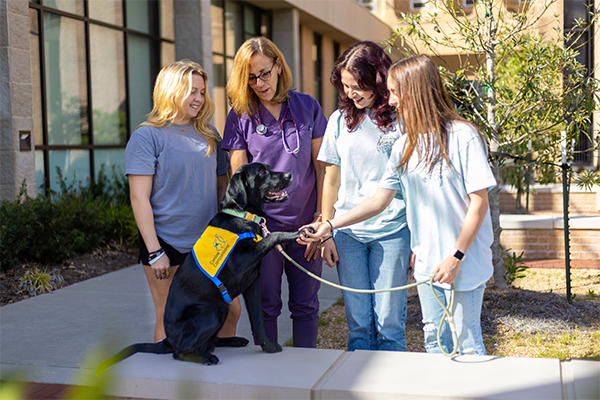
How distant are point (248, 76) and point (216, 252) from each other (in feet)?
3.53

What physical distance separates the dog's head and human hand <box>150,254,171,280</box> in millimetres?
463

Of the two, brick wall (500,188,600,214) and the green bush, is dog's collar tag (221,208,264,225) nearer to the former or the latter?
the green bush

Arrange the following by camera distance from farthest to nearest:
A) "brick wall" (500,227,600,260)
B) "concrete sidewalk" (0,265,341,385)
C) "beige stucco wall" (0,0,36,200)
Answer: "brick wall" (500,227,600,260), "beige stucco wall" (0,0,36,200), "concrete sidewalk" (0,265,341,385)

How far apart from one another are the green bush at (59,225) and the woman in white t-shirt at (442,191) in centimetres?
539

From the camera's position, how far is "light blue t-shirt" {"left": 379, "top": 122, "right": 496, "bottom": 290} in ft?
8.22

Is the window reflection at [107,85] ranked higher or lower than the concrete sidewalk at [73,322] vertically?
higher

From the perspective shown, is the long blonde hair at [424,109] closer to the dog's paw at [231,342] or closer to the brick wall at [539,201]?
the dog's paw at [231,342]

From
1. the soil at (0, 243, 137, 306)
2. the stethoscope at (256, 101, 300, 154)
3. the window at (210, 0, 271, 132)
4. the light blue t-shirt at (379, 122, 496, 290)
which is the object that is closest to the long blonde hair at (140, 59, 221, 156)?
the stethoscope at (256, 101, 300, 154)

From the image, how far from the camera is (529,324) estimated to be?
16.3 feet

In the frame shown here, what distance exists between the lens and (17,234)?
6.64 m

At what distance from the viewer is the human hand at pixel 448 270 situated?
2.52m

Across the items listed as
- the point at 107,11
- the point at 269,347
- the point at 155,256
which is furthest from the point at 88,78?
the point at 269,347

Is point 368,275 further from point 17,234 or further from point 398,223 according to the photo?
point 17,234

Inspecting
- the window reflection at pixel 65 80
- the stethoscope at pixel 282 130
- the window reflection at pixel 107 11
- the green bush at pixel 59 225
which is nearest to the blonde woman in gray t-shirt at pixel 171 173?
the stethoscope at pixel 282 130
